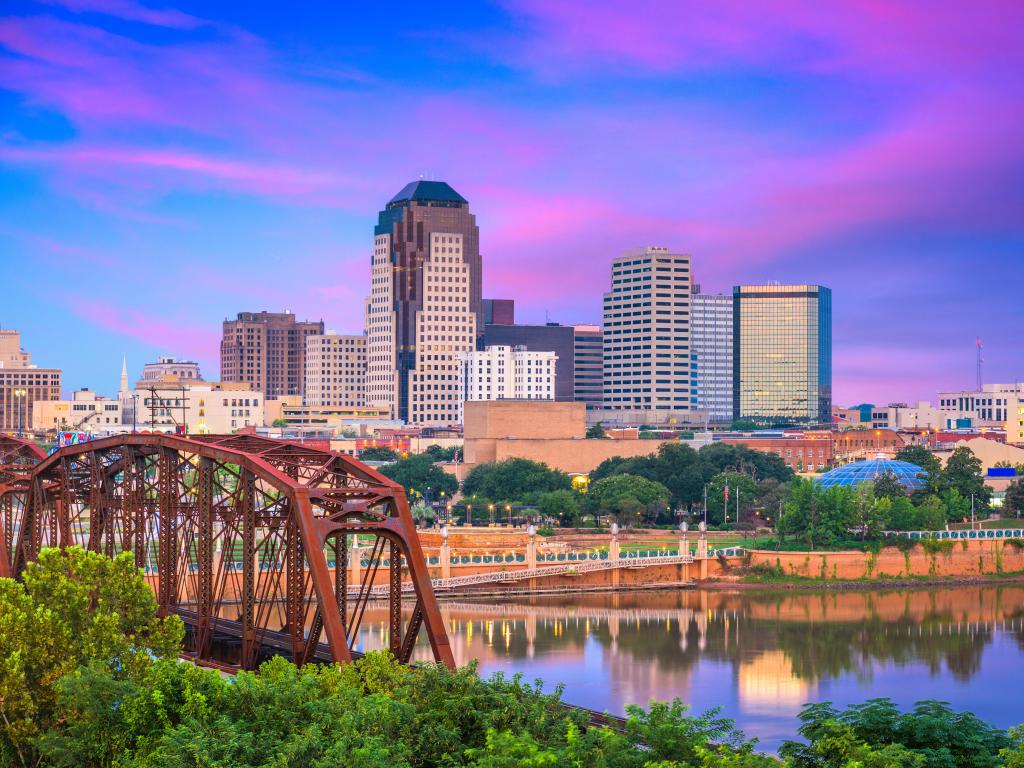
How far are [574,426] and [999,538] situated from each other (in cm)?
Answer: 7361

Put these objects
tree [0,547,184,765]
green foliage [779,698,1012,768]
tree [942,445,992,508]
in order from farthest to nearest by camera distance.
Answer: tree [942,445,992,508], tree [0,547,184,765], green foliage [779,698,1012,768]

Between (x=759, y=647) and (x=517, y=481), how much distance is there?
7517 centimetres

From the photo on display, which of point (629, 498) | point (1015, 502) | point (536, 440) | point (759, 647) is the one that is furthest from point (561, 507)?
point (759, 647)

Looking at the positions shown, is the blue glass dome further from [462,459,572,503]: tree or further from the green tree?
[462,459,572,503]: tree

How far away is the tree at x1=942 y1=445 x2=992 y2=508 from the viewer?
5901 inches

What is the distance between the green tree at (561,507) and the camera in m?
148

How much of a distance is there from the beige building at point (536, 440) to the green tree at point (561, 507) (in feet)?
112

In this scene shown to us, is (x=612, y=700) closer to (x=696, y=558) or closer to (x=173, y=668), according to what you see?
(x=173, y=668)

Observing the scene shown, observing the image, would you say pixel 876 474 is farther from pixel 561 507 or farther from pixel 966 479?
pixel 561 507

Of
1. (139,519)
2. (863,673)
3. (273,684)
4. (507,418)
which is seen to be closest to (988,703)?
(863,673)

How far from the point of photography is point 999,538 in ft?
422

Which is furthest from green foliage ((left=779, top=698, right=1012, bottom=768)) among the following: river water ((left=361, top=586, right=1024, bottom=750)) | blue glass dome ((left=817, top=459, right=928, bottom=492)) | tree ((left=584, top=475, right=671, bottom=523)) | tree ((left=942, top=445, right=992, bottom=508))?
blue glass dome ((left=817, top=459, right=928, bottom=492))

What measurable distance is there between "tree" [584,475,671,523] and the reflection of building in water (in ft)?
186

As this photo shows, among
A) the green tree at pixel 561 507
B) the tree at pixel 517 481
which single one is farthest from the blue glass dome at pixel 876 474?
the tree at pixel 517 481
